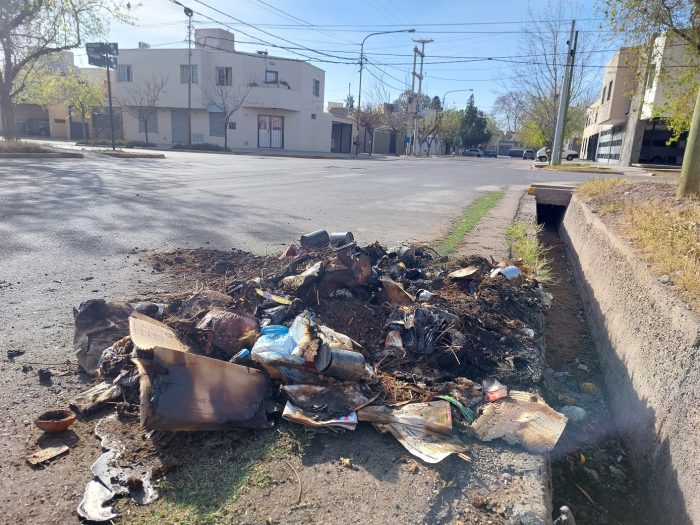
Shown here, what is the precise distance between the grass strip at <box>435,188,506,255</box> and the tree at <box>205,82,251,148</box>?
34.8m

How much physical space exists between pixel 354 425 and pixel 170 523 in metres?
0.88

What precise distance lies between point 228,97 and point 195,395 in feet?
147

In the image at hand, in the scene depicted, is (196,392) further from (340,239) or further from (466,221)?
(466,221)

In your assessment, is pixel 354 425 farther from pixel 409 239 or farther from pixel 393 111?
pixel 393 111

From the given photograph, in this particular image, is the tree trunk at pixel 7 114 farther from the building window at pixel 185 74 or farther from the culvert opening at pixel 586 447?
the culvert opening at pixel 586 447

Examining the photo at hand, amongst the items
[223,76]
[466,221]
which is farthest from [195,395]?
[223,76]

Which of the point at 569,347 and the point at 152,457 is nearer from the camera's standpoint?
the point at 152,457

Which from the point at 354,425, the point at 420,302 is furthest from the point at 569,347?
the point at 354,425

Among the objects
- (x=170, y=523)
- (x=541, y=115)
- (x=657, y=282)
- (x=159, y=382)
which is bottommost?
(x=170, y=523)

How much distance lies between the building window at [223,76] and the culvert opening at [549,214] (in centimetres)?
3826

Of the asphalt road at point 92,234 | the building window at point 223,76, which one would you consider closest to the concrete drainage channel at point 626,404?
the asphalt road at point 92,234

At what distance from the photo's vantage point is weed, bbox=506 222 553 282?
17.9 ft

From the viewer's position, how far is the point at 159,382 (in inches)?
90.8

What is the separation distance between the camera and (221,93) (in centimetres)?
4303
